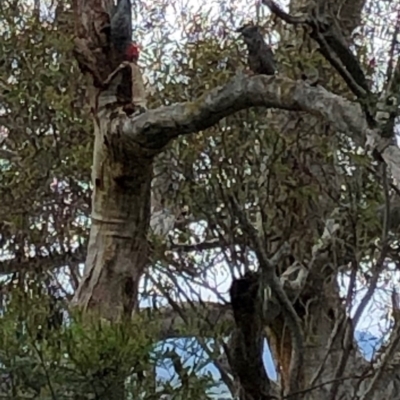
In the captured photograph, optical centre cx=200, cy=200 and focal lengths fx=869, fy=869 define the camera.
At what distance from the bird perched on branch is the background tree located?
36mm

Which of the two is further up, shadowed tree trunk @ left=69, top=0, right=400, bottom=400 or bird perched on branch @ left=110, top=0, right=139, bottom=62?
bird perched on branch @ left=110, top=0, right=139, bottom=62

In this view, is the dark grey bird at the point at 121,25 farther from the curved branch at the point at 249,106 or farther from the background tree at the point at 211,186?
the curved branch at the point at 249,106

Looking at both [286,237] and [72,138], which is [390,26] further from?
[72,138]

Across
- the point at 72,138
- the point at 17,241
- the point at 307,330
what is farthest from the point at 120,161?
the point at 307,330

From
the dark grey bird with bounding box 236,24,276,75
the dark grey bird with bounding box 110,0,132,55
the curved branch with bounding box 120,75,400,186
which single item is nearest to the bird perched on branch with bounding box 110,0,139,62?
the dark grey bird with bounding box 110,0,132,55

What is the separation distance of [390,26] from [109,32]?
687 millimetres

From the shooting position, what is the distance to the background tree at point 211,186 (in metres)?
1.82

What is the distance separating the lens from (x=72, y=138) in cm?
227

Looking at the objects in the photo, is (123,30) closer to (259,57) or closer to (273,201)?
(259,57)

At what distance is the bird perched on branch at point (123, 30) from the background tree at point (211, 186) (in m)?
0.04

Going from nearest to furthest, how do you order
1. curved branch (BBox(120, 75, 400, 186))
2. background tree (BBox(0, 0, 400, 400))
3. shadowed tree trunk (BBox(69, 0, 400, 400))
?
curved branch (BBox(120, 75, 400, 186))
shadowed tree trunk (BBox(69, 0, 400, 400))
background tree (BBox(0, 0, 400, 400))

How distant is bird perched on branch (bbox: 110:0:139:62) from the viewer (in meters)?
1.86

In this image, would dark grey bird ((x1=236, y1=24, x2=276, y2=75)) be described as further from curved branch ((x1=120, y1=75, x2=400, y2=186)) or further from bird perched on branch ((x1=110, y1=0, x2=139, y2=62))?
bird perched on branch ((x1=110, y1=0, x2=139, y2=62))

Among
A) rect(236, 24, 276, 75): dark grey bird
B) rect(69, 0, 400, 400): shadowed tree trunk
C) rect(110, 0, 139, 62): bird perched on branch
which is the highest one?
rect(110, 0, 139, 62): bird perched on branch
